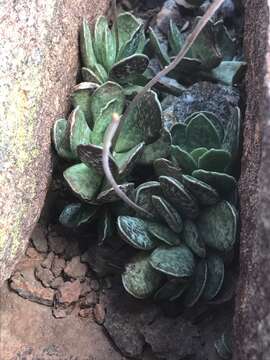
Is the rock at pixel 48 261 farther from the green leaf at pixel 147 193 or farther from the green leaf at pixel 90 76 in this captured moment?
the green leaf at pixel 90 76

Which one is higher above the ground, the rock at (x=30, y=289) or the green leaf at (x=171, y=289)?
the green leaf at (x=171, y=289)

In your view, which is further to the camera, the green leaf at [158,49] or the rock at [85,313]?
the green leaf at [158,49]

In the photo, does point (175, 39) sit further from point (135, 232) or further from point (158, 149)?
point (135, 232)

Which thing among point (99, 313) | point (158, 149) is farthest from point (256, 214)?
point (99, 313)

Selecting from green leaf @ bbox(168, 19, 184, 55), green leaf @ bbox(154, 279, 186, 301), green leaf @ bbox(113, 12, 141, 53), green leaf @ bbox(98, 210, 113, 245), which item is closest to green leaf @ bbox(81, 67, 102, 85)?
green leaf @ bbox(113, 12, 141, 53)

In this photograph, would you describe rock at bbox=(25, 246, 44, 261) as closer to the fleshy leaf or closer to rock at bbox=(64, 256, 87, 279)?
rock at bbox=(64, 256, 87, 279)

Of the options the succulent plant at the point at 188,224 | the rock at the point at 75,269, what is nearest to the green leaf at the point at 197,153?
the succulent plant at the point at 188,224

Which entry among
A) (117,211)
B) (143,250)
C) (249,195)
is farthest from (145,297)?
(249,195)
